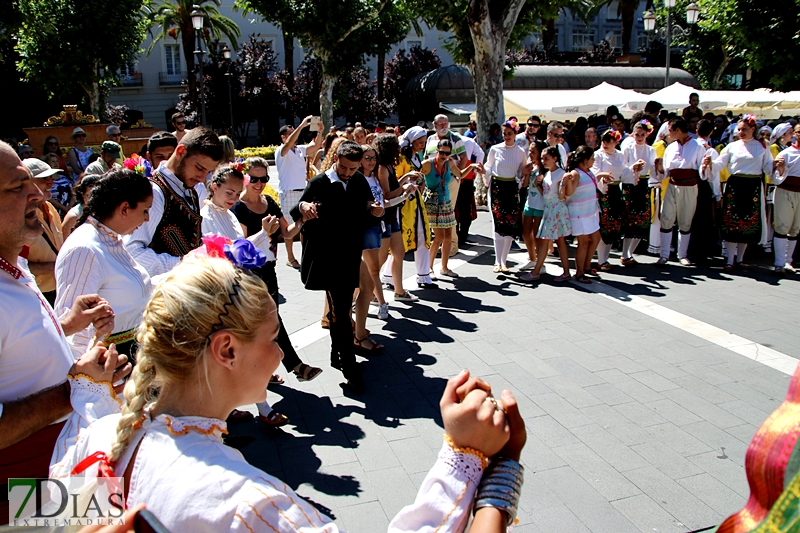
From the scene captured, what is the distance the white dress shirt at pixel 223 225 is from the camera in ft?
14.3

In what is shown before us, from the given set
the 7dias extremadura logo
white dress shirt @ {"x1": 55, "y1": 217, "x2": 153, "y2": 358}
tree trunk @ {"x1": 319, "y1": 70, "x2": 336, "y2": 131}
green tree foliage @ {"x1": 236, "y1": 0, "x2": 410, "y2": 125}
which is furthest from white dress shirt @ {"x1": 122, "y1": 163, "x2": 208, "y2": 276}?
tree trunk @ {"x1": 319, "y1": 70, "x2": 336, "y2": 131}

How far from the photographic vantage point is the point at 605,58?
132 ft

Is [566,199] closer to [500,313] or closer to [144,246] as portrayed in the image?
[500,313]

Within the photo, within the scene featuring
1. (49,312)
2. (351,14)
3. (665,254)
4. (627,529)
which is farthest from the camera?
(351,14)

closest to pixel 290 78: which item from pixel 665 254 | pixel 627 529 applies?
pixel 665 254

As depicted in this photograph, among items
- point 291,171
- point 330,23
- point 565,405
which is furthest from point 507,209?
point 330,23

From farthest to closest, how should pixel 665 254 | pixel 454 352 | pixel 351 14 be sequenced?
pixel 351 14
pixel 665 254
pixel 454 352

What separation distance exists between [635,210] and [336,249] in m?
5.60

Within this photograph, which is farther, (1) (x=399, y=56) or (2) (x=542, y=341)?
(1) (x=399, y=56)

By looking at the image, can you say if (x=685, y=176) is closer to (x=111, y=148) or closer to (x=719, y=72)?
(x=111, y=148)

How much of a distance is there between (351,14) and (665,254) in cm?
1714

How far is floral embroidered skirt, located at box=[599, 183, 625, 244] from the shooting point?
29.1 feet

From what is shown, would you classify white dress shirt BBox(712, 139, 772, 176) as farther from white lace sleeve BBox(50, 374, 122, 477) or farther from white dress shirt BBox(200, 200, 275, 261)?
white lace sleeve BBox(50, 374, 122, 477)

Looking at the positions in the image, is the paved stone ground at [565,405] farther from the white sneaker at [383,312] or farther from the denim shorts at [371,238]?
the denim shorts at [371,238]
